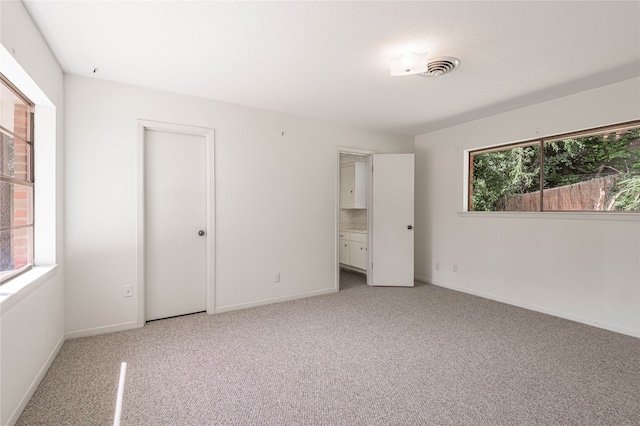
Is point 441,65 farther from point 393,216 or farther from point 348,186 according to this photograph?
point 348,186

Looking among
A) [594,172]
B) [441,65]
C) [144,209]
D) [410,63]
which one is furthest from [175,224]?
[594,172]

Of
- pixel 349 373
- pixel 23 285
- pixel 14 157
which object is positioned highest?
pixel 14 157

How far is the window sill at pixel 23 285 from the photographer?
1608 mm

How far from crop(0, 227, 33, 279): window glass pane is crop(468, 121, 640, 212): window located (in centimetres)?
485

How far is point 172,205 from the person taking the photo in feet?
10.8

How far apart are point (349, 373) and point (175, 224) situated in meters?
2.31

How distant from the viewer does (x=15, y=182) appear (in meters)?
2.05

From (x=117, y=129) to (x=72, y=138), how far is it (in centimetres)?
36

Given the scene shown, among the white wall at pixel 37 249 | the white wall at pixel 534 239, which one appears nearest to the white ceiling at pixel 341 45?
the white wall at pixel 37 249

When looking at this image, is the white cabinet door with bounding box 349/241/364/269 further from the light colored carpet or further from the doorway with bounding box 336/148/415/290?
the light colored carpet

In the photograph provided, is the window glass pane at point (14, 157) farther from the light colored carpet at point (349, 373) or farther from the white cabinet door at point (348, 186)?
the white cabinet door at point (348, 186)

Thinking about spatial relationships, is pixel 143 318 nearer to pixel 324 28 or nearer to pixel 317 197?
pixel 317 197

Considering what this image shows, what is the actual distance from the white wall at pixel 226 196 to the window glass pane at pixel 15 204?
428 mm

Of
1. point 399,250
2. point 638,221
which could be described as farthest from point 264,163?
point 638,221
